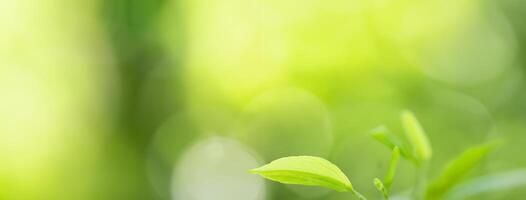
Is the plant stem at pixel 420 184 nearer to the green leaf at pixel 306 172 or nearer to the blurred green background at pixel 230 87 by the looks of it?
the green leaf at pixel 306 172

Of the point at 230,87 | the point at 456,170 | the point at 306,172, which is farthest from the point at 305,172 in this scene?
the point at 230,87

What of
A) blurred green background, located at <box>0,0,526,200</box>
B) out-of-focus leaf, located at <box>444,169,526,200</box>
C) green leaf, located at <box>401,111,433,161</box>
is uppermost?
blurred green background, located at <box>0,0,526,200</box>

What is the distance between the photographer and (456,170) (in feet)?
1.07

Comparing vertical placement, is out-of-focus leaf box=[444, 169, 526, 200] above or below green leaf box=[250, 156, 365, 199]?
above

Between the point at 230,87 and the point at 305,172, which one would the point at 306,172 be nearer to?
the point at 305,172

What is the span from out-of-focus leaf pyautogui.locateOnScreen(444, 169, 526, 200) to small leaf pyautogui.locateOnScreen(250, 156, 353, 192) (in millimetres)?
118

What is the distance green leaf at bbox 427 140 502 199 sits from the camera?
32cm

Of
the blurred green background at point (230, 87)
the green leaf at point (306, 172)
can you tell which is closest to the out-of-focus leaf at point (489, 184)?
the green leaf at point (306, 172)

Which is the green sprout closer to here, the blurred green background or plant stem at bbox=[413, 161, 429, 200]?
plant stem at bbox=[413, 161, 429, 200]

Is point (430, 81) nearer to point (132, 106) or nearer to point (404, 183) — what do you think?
point (404, 183)

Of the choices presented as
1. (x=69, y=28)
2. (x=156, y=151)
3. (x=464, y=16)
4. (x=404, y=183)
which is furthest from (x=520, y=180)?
(x=69, y=28)

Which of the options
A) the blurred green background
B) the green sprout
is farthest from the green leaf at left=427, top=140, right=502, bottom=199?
the blurred green background

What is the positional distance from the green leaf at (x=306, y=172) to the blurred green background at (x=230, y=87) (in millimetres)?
2887

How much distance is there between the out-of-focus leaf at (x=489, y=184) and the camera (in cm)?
37
